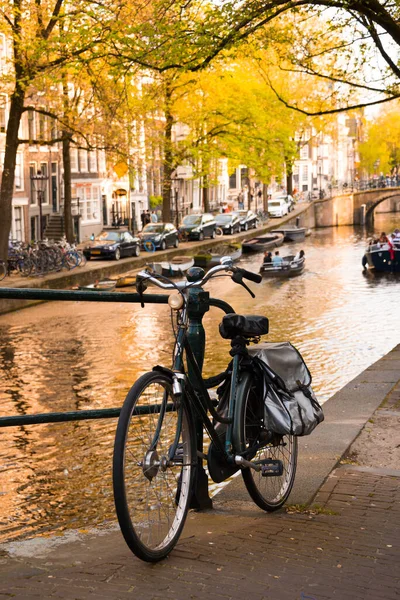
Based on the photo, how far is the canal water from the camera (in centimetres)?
980

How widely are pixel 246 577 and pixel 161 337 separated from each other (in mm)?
21162

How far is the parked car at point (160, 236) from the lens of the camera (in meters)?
45.7

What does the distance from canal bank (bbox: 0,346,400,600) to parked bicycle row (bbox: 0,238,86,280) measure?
26801mm

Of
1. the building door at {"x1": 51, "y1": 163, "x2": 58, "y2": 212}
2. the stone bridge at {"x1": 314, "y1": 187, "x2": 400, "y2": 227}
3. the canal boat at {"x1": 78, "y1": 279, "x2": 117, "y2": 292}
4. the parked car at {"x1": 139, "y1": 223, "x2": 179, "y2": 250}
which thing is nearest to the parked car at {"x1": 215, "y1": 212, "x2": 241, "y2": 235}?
the parked car at {"x1": 139, "y1": 223, "x2": 179, "y2": 250}

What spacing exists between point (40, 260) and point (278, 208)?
135 ft

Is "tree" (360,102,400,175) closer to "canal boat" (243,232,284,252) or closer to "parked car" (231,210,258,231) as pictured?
"parked car" (231,210,258,231)

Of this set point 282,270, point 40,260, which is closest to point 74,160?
point 282,270

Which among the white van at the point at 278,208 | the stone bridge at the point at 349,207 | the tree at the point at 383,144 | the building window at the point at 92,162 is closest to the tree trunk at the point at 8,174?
the building window at the point at 92,162

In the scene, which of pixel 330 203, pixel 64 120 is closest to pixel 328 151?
pixel 330 203

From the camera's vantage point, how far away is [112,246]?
40.8 metres

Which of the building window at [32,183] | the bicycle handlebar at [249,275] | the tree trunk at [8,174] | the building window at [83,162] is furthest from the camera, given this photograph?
the building window at [83,162]

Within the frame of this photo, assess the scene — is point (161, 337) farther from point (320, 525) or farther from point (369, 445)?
point (320, 525)

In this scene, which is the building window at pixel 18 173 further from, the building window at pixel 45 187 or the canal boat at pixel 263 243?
the canal boat at pixel 263 243

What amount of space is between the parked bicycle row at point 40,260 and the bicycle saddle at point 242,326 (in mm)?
26953
